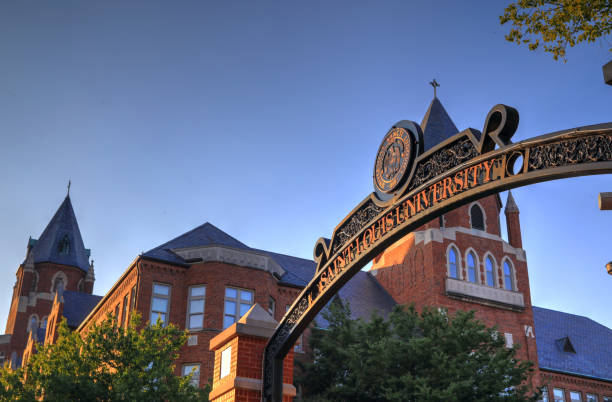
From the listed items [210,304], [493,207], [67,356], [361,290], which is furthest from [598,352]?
[67,356]

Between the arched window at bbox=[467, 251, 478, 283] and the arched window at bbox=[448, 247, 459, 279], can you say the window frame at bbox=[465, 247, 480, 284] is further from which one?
Answer: the arched window at bbox=[448, 247, 459, 279]

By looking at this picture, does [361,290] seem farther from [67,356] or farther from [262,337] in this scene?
[262,337]

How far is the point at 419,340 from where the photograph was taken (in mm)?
24609

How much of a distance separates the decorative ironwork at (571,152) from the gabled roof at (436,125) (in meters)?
32.7

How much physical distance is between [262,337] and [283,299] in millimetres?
22554

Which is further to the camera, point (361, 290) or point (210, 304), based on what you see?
point (361, 290)

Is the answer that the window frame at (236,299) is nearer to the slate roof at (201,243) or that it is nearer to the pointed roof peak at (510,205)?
the slate roof at (201,243)

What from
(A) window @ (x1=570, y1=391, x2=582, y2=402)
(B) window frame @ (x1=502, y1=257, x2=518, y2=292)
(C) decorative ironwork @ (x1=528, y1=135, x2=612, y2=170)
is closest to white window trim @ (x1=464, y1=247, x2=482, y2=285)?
(B) window frame @ (x1=502, y1=257, x2=518, y2=292)

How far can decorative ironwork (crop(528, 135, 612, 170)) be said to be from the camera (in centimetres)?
559

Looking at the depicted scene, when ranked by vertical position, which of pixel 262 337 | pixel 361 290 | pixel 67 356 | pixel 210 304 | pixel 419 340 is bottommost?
pixel 262 337

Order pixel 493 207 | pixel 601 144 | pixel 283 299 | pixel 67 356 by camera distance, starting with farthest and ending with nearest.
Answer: pixel 493 207, pixel 283 299, pixel 67 356, pixel 601 144

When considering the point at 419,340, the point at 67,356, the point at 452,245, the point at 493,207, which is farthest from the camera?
the point at 493,207

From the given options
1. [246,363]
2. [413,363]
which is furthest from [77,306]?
[246,363]

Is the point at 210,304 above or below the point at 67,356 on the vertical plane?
above
